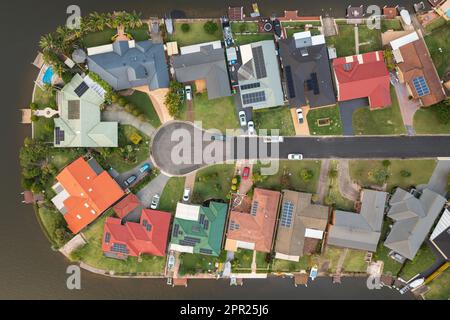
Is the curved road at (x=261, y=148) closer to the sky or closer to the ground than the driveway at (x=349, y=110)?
closer to the ground

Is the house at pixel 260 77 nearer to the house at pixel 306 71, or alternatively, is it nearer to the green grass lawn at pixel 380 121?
the house at pixel 306 71

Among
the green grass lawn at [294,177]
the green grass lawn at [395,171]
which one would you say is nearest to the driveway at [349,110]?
the green grass lawn at [395,171]

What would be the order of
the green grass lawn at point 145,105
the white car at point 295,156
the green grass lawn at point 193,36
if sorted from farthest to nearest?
the green grass lawn at point 193,36 < the green grass lawn at point 145,105 < the white car at point 295,156

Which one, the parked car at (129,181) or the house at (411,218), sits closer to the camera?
the house at (411,218)

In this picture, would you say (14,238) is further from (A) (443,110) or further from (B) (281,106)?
(A) (443,110)

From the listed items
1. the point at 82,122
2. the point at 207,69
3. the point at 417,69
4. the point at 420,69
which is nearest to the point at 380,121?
the point at 417,69

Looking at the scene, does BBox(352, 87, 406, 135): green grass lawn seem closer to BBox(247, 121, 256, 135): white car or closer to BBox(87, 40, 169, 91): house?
BBox(247, 121, 256, 135): white car

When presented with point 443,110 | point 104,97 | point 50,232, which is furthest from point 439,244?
point 50,232
